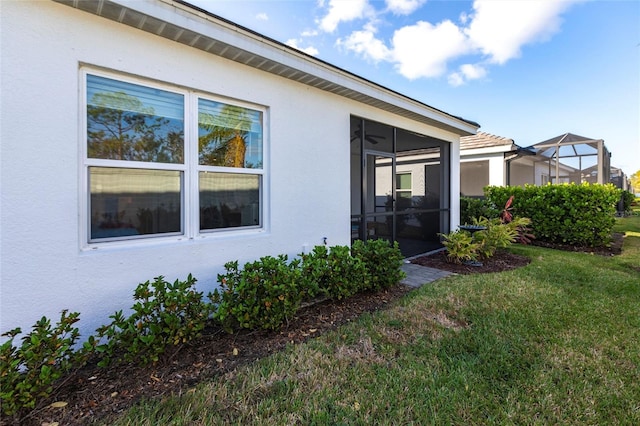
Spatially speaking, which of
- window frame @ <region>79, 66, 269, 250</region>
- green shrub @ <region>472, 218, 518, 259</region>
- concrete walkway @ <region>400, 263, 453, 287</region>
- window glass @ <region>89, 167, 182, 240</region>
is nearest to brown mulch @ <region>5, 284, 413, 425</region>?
window frame @ <region>79, 66, 269, 250</region>

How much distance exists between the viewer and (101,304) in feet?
9.48

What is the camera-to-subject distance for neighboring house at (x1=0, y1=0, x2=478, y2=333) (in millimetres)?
2527

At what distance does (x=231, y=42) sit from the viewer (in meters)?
3.43

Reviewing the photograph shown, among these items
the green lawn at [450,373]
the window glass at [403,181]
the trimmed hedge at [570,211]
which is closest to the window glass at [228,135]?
the green lawn at [450,373]

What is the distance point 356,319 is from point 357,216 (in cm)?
242

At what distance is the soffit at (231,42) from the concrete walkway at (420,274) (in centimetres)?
334

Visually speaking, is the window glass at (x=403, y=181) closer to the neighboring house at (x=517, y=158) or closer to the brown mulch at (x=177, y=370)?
the brown mulch at (x=177, y=370)

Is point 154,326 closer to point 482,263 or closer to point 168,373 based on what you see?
point 168,373

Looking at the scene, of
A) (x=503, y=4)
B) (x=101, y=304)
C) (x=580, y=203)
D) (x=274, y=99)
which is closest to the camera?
(x=101, y=304)

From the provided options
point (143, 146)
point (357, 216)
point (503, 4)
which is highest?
point (503, 4)

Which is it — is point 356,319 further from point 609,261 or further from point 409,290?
point 609,261

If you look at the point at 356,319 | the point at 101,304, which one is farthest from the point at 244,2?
the point at 356,319

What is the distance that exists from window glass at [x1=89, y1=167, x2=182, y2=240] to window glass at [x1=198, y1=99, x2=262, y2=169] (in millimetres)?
535

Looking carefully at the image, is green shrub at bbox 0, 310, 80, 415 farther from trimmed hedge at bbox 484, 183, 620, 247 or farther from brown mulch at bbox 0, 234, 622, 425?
trimmed hedge at bbox 484, 183, 620, 247
